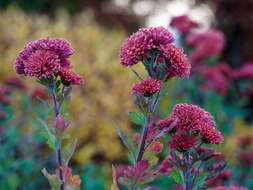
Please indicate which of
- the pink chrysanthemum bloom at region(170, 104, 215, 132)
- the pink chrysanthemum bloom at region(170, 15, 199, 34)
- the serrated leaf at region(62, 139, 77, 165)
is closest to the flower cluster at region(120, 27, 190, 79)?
the pink chrysanthemum bloom at region(170, 104, 215, 132)

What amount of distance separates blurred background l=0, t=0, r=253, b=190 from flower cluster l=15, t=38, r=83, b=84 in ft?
1.14

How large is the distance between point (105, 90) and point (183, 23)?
2.81m

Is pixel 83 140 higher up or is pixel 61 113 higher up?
pixel 83 140

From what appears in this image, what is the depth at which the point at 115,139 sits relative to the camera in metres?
6.86

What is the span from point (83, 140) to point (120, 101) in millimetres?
800

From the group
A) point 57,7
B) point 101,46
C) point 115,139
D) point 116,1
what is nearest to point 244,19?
point 116,1

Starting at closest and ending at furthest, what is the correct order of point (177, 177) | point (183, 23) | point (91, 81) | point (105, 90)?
point (177, 177) < point (183, 23) < point (91, 81) < point (105, 90)

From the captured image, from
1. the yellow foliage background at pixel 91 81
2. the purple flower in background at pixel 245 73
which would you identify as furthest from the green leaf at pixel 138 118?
the yellow foliage background at pixel 91 81

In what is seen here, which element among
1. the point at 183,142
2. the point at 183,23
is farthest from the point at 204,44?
the point at 183,142

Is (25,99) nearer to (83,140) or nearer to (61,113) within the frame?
(83,140)

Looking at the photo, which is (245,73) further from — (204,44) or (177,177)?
(177,177)

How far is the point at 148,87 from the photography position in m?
2.03

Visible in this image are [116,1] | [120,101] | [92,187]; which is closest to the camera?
[92,187]

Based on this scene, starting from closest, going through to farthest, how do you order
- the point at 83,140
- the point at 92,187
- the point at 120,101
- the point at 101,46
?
the point at 92,187
the point at 83,140
the point at 120,101
the point at 101,46
